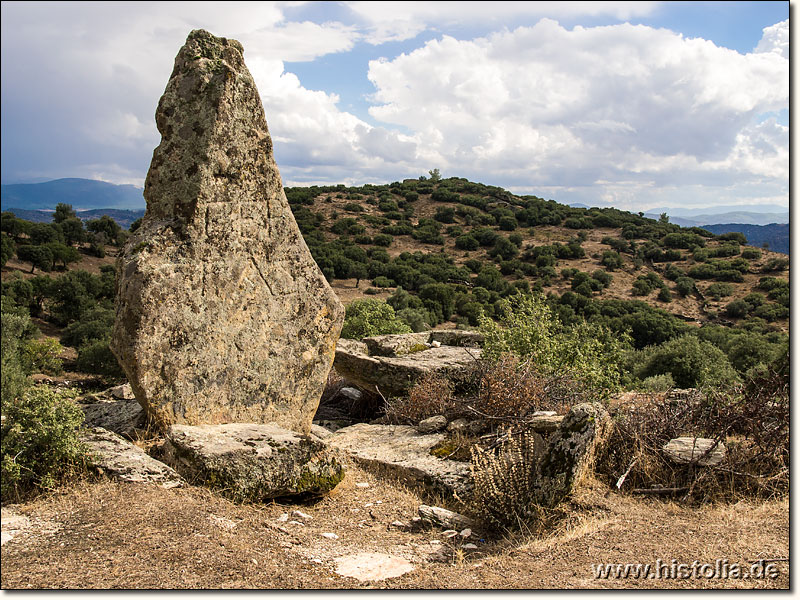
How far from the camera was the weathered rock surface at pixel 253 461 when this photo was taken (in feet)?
17.7

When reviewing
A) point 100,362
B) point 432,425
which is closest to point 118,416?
point 432,425

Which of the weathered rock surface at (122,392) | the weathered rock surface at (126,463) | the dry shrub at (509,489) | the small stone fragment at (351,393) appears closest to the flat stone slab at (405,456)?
the dry shrub at (509,489)

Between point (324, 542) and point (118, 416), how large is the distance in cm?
340

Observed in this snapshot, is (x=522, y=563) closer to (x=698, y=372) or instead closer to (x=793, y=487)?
(x=793, y=487)

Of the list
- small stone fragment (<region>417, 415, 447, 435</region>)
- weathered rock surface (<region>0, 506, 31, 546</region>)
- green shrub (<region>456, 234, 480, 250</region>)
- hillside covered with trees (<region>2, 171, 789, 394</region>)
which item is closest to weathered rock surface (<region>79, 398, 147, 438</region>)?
weathered rock surface (<region>0, 506, 31, 546</region>)

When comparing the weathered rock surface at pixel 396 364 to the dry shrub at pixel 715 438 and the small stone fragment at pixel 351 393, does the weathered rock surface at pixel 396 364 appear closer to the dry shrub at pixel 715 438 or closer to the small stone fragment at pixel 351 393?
the small stone fragment at pixel 351 393

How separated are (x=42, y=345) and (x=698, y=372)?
19.2 meters

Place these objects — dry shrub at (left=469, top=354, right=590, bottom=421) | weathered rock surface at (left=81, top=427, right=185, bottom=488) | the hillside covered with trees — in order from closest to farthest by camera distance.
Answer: weathered rock surface at (left=81, top=427, right=185, bottom=488) → dry shrub at (left=469, top=354, right=590, bottom=421) → the hillside covered with trees

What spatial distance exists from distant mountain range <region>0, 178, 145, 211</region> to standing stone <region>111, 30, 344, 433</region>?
449cm

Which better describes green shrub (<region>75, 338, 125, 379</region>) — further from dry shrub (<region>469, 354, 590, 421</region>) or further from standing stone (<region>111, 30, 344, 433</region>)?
dry shrub (<region>469, 354, 590, 421</region>)

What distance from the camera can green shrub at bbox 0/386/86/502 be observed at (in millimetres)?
4590

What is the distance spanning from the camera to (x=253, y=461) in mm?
5551

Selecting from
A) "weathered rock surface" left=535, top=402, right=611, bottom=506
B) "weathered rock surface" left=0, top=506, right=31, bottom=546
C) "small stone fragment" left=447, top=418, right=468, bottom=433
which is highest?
"weathered rock surface" left=0, top=506, right=31, bottom=546

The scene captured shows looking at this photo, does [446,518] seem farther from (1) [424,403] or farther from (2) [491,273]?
(2) [491,273]
